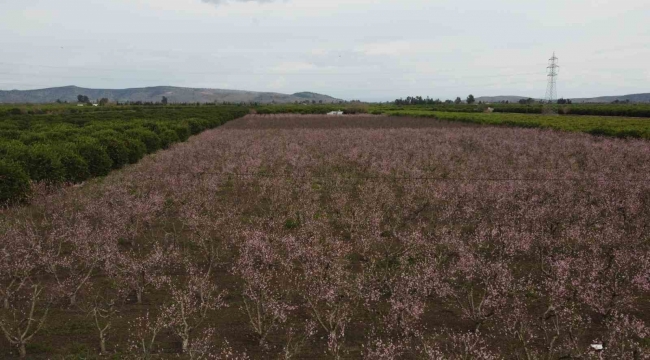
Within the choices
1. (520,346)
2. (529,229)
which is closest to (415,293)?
(520,346)

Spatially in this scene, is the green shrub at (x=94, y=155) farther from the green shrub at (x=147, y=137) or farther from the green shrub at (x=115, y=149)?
the green shrub at (x=147, y=137)

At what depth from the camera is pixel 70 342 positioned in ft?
28.3

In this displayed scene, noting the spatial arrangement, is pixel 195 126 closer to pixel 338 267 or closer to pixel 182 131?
pixel 182 131

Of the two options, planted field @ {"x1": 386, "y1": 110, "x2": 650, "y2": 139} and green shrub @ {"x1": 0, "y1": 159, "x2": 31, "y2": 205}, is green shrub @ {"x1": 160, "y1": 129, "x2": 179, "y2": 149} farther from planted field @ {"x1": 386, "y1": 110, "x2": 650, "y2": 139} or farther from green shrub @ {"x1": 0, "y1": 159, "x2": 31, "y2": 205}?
planted field @ {"x1": 386, "y1": 110, "x2": 650, "y2": 139}

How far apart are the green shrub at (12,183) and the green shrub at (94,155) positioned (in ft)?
20.5

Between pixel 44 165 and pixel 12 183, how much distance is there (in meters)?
3.09

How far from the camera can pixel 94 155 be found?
84.8 ft

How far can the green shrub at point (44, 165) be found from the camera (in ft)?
67.1

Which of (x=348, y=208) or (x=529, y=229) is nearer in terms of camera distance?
(x=529, y=229)

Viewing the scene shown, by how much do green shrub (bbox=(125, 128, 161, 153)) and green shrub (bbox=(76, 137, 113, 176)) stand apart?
7450mm

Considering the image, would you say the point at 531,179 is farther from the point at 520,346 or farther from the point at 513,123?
the point at 513,123

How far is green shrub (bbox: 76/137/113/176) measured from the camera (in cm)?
2520

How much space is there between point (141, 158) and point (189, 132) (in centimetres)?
1728

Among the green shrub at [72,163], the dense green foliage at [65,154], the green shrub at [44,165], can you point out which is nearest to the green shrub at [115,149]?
the dense green foliage at [65,154]
